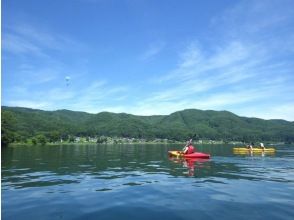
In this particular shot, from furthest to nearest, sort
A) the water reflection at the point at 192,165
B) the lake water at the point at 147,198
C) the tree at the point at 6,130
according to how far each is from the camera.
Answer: the tree at the point at 6,130
the water reflection at the point at 192,165
the lake water at the point at 147,198

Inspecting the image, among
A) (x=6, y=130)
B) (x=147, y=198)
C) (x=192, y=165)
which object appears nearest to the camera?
(x=147, y=198)

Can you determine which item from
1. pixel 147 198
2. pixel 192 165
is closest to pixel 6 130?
pixel 192 165

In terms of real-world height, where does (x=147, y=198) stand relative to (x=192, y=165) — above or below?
below

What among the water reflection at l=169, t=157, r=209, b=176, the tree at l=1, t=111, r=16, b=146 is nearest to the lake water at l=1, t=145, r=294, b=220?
the water reflection at l=169, t=157, r=209, b=176

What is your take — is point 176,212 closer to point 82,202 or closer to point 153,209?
point 153,209

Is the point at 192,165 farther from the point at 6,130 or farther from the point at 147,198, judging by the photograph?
the point at 6,130

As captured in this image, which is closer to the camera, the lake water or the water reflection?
the lake water

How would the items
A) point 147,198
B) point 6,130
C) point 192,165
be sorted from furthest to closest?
point 6,130 → point 192,165 → point 147,198

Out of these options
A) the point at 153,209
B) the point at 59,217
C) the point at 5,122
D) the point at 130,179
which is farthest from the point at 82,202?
the point at 5,122

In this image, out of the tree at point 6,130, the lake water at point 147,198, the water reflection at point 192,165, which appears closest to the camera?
the lake water at point 147,198

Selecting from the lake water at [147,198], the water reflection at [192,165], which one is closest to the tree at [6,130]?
the water reflection at [192,165]

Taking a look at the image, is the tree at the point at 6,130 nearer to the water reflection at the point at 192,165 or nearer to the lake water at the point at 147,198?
the water reflection at the point at 192,165

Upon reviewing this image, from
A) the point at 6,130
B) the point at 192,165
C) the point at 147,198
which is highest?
the point at 6,130

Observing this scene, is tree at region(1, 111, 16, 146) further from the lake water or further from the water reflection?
the lake water
